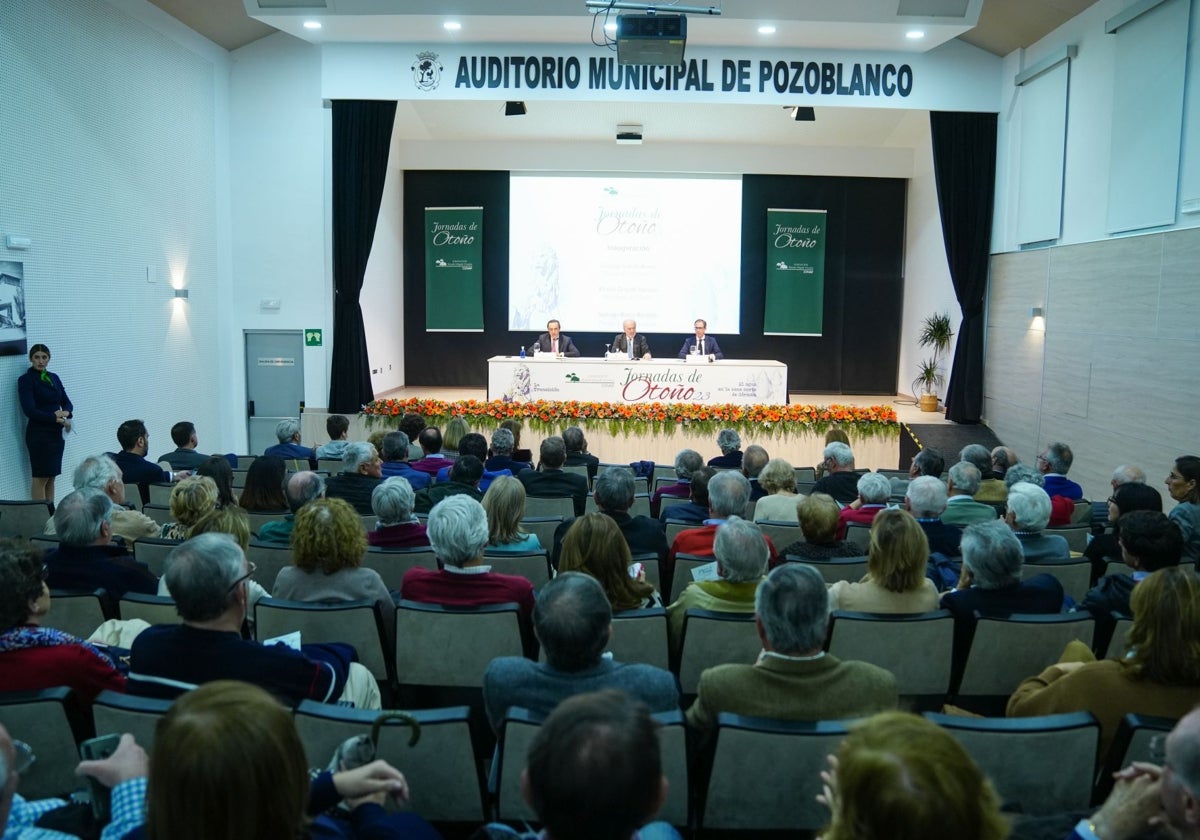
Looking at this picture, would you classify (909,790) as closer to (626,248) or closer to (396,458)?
(396,458)

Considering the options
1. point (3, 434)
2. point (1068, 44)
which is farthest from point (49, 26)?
point (1068, 44)

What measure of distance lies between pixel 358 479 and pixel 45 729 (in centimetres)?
294

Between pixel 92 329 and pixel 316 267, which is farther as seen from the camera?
pixel 316 267

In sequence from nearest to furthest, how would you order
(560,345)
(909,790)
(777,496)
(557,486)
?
1. (909,790)
2. (777,496)
3. (557,486)
4. (560,345)

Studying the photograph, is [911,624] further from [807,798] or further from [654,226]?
[654,226]

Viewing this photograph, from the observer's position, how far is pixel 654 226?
1266 centimetres

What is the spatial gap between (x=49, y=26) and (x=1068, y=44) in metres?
8.68

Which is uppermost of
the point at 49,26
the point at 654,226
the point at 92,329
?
the point at 49,26

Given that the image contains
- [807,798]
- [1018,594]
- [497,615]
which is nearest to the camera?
[807,798]

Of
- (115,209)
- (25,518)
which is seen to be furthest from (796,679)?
(115,209)

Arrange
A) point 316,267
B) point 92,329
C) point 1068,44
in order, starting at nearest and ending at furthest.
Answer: point 92,329, point 1068,44, point 316,267

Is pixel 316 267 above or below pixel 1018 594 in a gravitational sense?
above

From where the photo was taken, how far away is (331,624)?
2822 mm

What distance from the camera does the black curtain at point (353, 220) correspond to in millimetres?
9844
